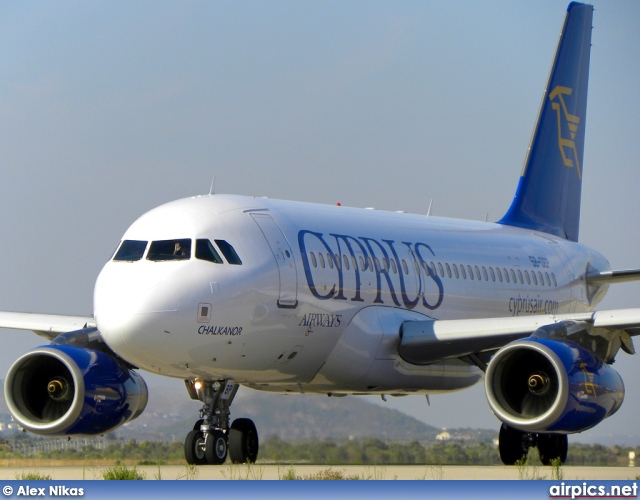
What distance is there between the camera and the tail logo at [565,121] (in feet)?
103

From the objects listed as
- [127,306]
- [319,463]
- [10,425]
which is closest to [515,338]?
[319,463]

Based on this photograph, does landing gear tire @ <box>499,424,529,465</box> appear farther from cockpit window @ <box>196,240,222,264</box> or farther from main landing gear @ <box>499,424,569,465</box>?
cockpit window @ <box>196,240,222,264</box>

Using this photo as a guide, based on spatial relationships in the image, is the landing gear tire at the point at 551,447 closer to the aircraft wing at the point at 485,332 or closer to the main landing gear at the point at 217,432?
the aircraft wing at the point at 485,332

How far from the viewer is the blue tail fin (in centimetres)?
3048

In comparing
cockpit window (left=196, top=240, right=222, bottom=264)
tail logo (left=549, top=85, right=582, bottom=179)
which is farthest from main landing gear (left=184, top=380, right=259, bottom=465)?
tail logo (left=549, top=85, right=582, bottom=179)

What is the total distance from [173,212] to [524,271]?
9618 millimetres

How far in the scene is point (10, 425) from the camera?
30.7m

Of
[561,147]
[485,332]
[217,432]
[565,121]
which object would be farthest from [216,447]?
[565,121]

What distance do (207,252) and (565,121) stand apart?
15191 millimetres

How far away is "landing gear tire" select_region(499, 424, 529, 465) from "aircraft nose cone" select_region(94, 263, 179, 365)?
770cm

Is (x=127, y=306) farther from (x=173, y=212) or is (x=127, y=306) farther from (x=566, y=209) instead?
(x=566, y=209)

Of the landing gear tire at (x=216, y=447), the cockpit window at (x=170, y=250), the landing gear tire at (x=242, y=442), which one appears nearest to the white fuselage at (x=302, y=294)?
the cockpit window at (x=170, y=250)

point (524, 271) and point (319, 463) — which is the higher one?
point (524, 271)

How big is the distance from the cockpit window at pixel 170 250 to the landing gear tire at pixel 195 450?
268 centimetres
